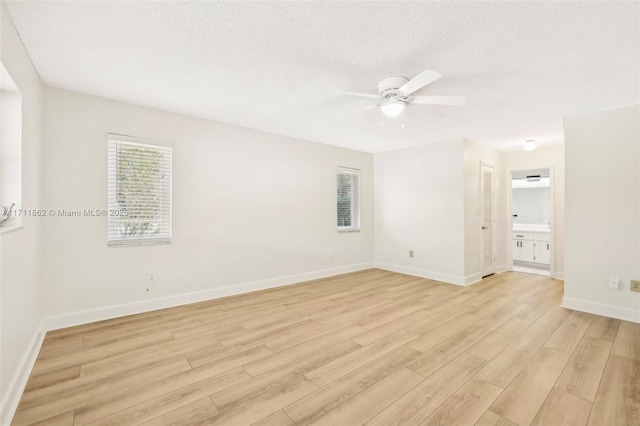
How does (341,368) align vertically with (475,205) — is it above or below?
below

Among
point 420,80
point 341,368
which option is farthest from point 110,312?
point 420,80

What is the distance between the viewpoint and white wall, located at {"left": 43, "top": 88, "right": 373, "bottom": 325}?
286 centimetres

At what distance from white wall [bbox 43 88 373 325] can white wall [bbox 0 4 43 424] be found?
8.5 inches

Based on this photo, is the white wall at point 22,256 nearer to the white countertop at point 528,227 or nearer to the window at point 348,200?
the window at point 348,200

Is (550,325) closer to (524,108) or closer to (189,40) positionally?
(524,108)

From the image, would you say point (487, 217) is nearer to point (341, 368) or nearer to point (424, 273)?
point (424, 273)

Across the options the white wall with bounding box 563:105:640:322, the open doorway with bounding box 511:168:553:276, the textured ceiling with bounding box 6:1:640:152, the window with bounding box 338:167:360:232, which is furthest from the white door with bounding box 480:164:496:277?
the window with bounding box 338:167:360:232

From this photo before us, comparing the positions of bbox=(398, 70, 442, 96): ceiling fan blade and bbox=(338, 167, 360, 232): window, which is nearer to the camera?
bbox=(398, 70, 442, 96): ceiling fan blade

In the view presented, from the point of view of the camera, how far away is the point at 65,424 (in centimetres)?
156

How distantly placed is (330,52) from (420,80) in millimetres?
739

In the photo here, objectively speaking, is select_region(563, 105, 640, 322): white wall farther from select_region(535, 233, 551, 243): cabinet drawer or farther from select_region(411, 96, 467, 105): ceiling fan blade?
select_region(535, 233, 551, 243): cabinet drawer

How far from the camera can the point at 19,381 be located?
183 centimetres

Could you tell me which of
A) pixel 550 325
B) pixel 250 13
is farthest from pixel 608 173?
pixel 250 13

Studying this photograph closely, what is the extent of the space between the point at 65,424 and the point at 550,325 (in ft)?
13.9
